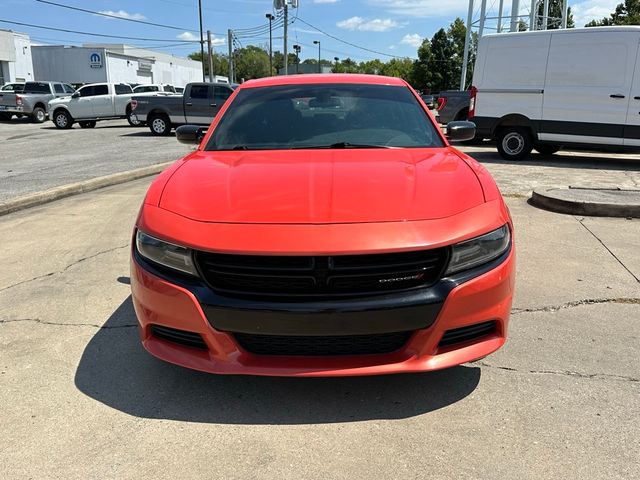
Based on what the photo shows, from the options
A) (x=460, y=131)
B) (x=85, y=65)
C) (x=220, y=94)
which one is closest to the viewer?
(x=460, y=131)

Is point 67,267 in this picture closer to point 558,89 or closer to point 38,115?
point 558,89

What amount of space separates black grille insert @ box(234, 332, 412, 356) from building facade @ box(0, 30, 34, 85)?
43.7 m

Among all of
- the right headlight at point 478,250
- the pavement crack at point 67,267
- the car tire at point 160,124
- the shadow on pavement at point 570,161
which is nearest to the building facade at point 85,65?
the car tire at point 160,124

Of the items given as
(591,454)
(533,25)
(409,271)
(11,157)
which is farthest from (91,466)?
(533,25)

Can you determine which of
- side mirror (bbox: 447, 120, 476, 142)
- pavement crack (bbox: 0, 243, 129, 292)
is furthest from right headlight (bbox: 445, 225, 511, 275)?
pavement crack (bbox: 0, 243, 129, 292)

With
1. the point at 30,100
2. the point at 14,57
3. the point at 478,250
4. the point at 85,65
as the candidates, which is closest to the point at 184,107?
the point at 30,100

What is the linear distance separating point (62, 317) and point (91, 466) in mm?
1705

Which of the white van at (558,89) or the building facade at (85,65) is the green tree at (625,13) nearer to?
the white van at (558,89)

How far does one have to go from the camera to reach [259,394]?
2684 millimetres

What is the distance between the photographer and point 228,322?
2.32 metres

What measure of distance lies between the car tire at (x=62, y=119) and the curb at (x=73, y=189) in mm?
14074

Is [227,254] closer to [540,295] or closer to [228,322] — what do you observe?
[228,322]

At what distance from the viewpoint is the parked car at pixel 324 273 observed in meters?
2.28

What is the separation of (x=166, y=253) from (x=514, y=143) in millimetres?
10265
